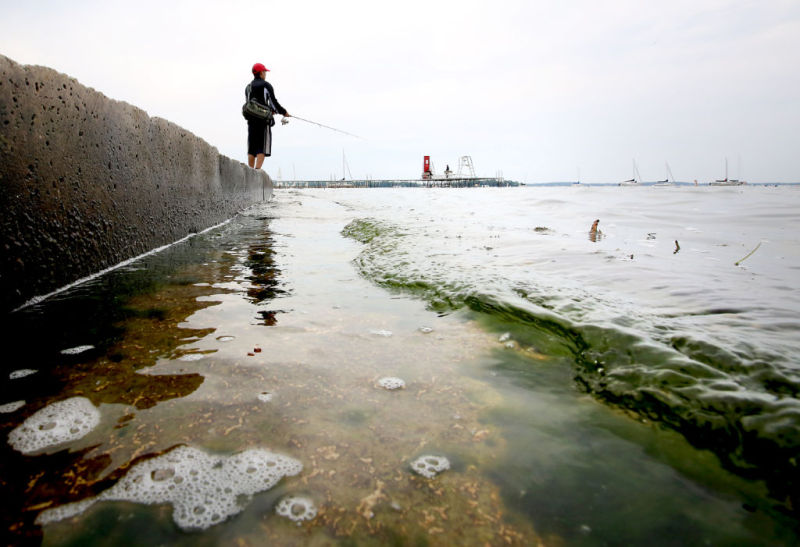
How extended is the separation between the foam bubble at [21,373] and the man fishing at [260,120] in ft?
24.9

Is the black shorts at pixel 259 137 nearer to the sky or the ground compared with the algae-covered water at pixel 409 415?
nearer to the sky

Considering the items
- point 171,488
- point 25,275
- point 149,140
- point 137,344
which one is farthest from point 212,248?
point 171,488

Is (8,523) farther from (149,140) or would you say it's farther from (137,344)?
(149,140)

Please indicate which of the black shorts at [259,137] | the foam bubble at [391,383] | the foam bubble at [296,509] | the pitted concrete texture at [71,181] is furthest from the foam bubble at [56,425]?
the black shorts at [259,137]

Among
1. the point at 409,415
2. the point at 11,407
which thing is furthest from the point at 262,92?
the point at 409,415

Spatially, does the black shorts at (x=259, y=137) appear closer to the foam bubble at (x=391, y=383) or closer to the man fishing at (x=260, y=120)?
the man fishing at (x=260, y=120)

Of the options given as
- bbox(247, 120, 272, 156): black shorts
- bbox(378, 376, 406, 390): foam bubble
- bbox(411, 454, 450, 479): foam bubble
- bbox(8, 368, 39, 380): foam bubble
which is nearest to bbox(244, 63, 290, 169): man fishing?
bbox(247, 120, 272, 156): black shorts

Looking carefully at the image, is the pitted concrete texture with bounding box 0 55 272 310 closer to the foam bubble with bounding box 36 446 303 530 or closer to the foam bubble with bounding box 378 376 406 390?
the foam bubble with bounding box 36 446 303 530

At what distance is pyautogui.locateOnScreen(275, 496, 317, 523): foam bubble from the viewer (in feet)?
3.26

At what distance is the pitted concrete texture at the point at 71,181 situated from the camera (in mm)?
2146

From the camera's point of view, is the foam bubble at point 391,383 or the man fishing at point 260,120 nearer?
the foam bubble at point 391,383

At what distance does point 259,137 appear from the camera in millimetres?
8742

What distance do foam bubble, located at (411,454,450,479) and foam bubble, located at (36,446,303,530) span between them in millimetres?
328

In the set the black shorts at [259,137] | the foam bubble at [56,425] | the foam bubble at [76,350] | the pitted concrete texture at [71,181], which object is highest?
the black shorts at [259,137]
